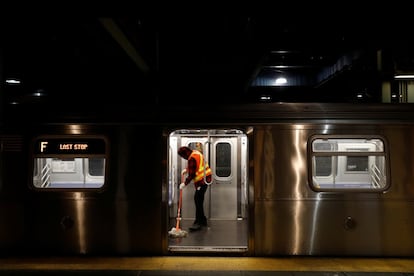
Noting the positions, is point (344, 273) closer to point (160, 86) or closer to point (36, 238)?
point (36, 238)

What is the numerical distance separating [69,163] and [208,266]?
281 cm

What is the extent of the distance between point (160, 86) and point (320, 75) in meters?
5.77

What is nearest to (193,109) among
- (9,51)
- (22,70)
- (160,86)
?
(9,51)

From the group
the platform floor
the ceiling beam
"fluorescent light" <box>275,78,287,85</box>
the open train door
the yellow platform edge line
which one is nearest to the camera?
the platform floor

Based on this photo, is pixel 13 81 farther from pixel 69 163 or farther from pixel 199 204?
pixel 199 204

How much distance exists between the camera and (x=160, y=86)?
50.9ft

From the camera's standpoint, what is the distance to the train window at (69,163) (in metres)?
6.18

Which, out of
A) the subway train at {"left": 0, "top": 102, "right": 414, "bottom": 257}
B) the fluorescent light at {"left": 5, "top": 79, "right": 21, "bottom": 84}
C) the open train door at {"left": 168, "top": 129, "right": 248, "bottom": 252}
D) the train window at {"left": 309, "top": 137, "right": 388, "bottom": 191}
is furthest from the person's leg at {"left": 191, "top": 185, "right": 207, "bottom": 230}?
the fluorescent light at {"left": 5, "top": 79, "right": 21, "bottom": 84}

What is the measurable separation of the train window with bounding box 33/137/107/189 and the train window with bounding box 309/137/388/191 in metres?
3.18

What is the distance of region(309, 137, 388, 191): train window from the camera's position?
20.0ft

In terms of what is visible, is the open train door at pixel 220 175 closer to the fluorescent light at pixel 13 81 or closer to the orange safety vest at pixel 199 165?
the orange safety vest at pixel 199 165

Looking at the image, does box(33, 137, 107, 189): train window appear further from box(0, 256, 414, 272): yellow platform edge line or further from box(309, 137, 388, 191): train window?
box(309, 137, 388, 191): train window

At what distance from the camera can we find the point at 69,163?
22.0ft

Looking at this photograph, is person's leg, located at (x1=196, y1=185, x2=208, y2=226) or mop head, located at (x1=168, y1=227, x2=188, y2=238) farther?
person's leg, located at (x1=196, y1=185, x2=208, y2=226)
